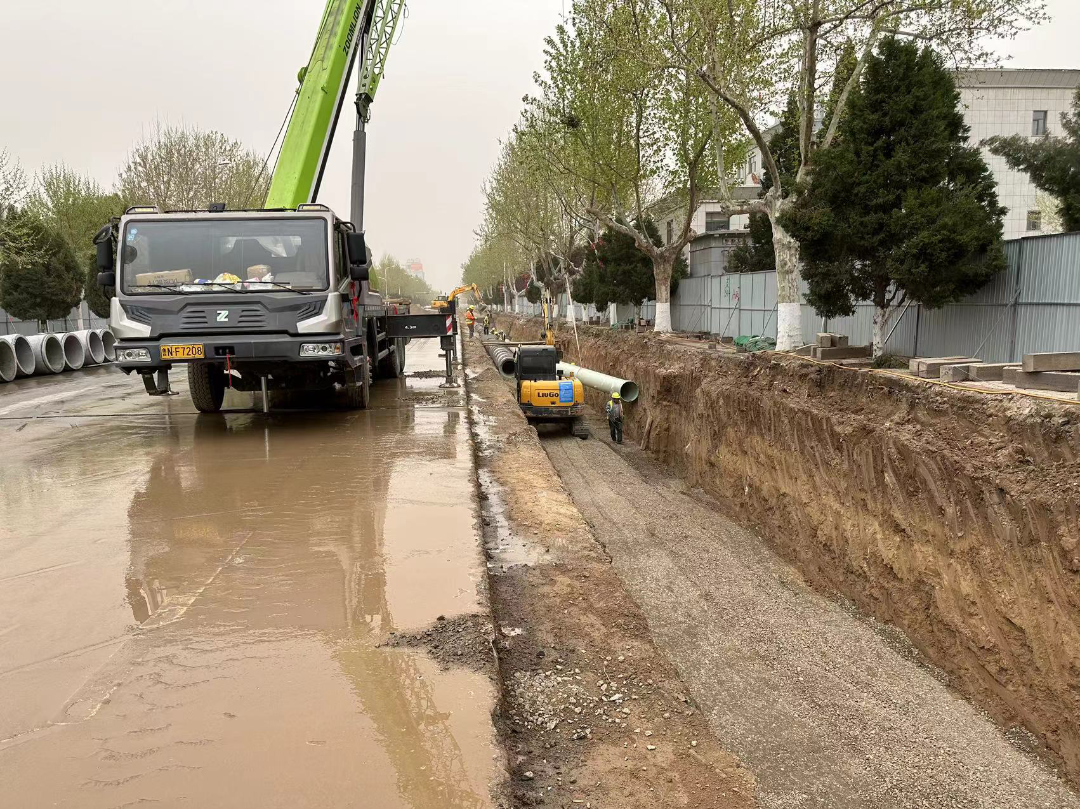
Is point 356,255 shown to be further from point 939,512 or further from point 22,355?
point 22,355

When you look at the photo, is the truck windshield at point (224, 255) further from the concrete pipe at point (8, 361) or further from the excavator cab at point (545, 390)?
the concrete pipe at point (8, 361)

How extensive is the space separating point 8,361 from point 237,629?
16.0m

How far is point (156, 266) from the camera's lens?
321 inches

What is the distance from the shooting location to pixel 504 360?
60.1 ft

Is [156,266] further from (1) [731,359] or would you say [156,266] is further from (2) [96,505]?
(1) [731,359]

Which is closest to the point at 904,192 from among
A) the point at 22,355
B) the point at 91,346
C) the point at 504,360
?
the point at 504,360

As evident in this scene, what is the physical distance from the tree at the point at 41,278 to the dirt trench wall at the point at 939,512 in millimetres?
23623

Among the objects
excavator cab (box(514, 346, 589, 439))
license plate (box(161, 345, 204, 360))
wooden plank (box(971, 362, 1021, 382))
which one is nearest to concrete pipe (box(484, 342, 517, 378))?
excavator cab (box(514, 346, 589, 439))

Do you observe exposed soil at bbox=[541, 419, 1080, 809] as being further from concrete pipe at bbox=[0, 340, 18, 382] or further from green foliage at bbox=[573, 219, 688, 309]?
green foliage at bbox=[573, 219, 688, 309]

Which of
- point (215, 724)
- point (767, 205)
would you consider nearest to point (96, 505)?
point (215, 724)

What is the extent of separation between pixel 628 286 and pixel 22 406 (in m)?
23.2

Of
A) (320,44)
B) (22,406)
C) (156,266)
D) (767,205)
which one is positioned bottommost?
(22,406)

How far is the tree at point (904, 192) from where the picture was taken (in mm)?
11555

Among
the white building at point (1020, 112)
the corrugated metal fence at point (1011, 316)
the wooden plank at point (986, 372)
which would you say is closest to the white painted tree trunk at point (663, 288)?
the corrugated metal fence at point (1011, 316)
